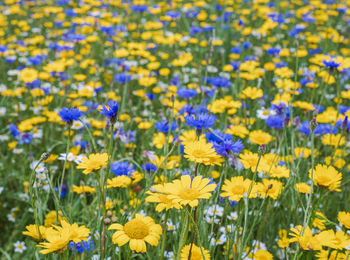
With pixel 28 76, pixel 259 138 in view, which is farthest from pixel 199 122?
pixel 28 76

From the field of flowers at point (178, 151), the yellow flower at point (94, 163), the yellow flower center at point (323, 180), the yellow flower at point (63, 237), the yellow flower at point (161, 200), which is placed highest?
the yellow flower at point (94, 163)

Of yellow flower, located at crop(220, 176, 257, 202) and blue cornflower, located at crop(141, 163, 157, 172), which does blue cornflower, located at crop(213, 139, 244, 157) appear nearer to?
yellow flower, located at crop(220, 176, 257, 202)

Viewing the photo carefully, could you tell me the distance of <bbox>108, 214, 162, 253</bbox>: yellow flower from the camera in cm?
81

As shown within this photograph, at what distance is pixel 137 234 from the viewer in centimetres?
83

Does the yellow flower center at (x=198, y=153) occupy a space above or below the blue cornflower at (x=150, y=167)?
above

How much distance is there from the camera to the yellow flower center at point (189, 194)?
0.82m

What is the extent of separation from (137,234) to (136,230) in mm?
11

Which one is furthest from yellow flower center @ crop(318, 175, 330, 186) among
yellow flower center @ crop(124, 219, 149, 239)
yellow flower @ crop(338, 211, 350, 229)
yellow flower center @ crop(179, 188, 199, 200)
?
yellow flower center @ crop(124, 219, 149, 239)

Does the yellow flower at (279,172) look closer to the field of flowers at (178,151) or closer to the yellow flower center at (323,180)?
the field of flowers at (178,151)

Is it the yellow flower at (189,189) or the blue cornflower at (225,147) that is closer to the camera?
the yellow flower at (189,189)

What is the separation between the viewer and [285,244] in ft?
3.95

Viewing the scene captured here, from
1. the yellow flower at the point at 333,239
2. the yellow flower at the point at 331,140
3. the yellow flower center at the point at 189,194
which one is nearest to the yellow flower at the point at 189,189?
the yellow flower center at the point at 189,194

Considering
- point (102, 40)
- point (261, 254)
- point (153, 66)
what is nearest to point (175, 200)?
point (261, 254)

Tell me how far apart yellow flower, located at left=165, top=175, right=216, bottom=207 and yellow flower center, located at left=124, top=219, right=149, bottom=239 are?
0.11 meters
